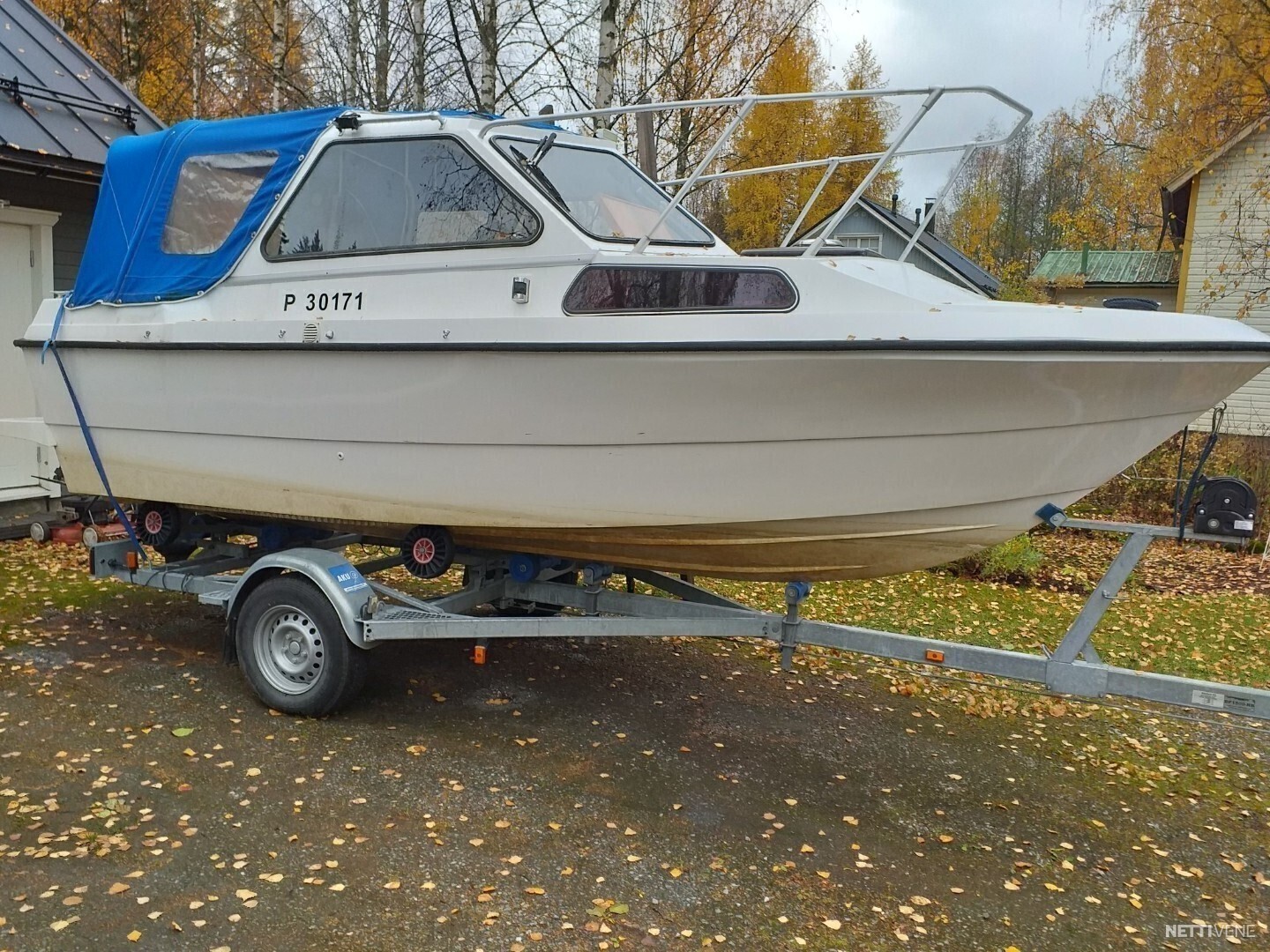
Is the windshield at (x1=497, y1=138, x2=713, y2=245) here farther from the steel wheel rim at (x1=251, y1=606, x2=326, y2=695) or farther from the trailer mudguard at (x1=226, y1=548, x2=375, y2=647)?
the steel wheel rim at (x1=251, y1=606, x2=326, y2=695)

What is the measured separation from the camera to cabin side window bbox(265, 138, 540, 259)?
419 centimetres

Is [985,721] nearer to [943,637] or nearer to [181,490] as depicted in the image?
[943,637]

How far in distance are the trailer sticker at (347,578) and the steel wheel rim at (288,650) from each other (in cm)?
25

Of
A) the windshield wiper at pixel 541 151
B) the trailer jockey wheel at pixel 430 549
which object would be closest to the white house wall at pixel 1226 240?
the windshield wiper at pixel 541 151

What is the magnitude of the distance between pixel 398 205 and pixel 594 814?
2716 mm

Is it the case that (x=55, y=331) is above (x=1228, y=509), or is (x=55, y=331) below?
above

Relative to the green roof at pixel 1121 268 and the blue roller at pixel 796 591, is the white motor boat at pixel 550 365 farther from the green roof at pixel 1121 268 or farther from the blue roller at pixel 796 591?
the green roof at pixel 1121 268

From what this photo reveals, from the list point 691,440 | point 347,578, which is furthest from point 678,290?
point 347,578

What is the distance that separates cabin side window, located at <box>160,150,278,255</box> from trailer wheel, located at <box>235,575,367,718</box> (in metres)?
1.72

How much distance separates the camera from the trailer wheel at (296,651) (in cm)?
454

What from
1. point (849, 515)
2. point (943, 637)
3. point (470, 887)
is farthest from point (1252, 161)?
point (470, 887)

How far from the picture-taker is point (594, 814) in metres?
3.90

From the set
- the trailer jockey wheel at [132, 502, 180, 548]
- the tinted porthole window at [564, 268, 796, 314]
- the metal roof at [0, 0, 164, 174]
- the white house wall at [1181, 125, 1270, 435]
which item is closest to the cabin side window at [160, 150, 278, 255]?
the trailer jockey wheel at [132, 502, 180, 548]

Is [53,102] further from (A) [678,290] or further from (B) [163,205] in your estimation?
(A) [678,290]
